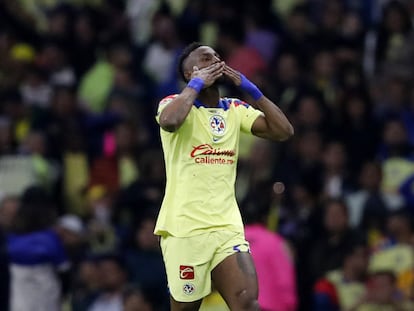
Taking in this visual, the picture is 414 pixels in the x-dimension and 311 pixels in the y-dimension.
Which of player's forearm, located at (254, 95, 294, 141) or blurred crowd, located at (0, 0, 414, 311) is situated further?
blurred crowd, located at (0, 0, 414, 311)

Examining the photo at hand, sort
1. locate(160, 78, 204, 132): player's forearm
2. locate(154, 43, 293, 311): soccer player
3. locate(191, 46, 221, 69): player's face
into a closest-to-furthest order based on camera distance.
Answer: locate(160, 78, 204, 132): player's forearm
locate(154, 43, 293, 311): soccer player
locate(191, 46, 221, 69): player's face

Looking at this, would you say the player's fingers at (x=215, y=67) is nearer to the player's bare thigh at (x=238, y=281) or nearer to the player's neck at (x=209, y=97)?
the player's neck at (x=209, y=97)

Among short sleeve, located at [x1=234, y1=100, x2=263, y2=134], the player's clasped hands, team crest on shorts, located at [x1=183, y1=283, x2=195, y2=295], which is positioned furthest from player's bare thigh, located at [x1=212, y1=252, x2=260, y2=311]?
the player's clasped hands

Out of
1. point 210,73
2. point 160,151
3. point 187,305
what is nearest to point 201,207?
point 187,305

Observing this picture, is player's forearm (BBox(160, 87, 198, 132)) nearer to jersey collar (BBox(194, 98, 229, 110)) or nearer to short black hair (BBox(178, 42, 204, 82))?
jersey collar (BBox(194, 98, 229, 110))

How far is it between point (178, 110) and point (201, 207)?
693 millimetres

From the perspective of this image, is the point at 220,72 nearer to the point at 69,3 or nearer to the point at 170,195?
the point at 170,195

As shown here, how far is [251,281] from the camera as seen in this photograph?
10.2 m

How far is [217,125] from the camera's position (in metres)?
10.4

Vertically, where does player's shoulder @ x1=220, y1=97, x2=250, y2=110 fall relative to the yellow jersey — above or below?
above

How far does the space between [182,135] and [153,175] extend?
621 cm

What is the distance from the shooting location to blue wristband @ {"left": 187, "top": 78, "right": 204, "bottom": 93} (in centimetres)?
1015

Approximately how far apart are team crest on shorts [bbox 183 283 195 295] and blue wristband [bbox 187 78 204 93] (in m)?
1.32

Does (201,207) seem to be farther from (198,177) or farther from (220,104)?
(220,104)
